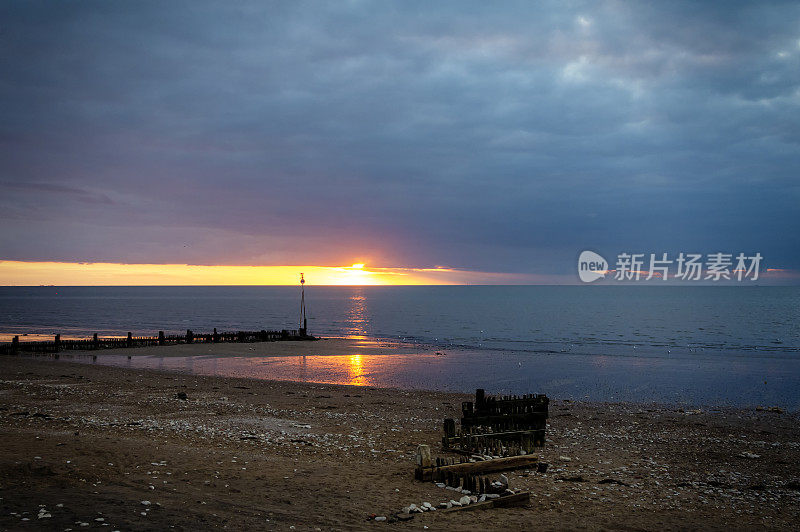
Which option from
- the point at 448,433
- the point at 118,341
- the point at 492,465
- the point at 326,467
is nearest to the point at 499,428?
the point at 448,433

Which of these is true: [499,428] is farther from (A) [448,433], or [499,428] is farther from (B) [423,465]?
(B) [423,465]

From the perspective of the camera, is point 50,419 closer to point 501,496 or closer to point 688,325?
point 501,496

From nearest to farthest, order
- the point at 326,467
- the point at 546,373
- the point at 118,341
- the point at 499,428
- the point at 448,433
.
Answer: the point at 326,467
the point at 448,433
the point at 499,428
the point at 546,373
the point at 118,341

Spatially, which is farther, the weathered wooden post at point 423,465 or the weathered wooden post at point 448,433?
the weathered wooden post at point 448,433

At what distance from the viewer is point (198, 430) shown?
17.8m

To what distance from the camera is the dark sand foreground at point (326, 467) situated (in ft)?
33.1

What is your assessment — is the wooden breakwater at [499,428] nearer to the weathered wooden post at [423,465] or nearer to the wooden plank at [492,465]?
the wooden plank at [492,465]

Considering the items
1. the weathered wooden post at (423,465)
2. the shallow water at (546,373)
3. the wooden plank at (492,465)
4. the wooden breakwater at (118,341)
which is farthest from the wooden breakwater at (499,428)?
the wooden breakwater at (118,341)

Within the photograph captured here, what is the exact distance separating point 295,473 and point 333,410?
1081 cm

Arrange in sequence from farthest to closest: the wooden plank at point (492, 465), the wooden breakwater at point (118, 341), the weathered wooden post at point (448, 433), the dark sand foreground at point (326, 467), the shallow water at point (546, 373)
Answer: the wooden breakwater at point (118, 341), the shallow water at point (546, 373), the weathered wooden post at point (448, 433), the wooden plank at point (492, 465), the dark sand foreground at point (326, 467)

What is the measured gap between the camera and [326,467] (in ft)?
45.5

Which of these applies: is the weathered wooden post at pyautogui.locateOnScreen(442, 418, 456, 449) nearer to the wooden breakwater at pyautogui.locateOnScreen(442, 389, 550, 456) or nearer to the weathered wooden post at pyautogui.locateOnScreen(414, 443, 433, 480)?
the wooden breakwater at pyautogui.locateOnScreen(442, 389, 550, 456)

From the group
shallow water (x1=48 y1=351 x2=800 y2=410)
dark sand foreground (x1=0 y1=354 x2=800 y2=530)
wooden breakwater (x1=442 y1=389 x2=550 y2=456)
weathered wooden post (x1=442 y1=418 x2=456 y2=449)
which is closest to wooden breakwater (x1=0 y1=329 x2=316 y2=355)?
shallow water (x1=48 y1=351 x2=800 y2=410)

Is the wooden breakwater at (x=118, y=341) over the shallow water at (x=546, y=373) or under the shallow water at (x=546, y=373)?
over
